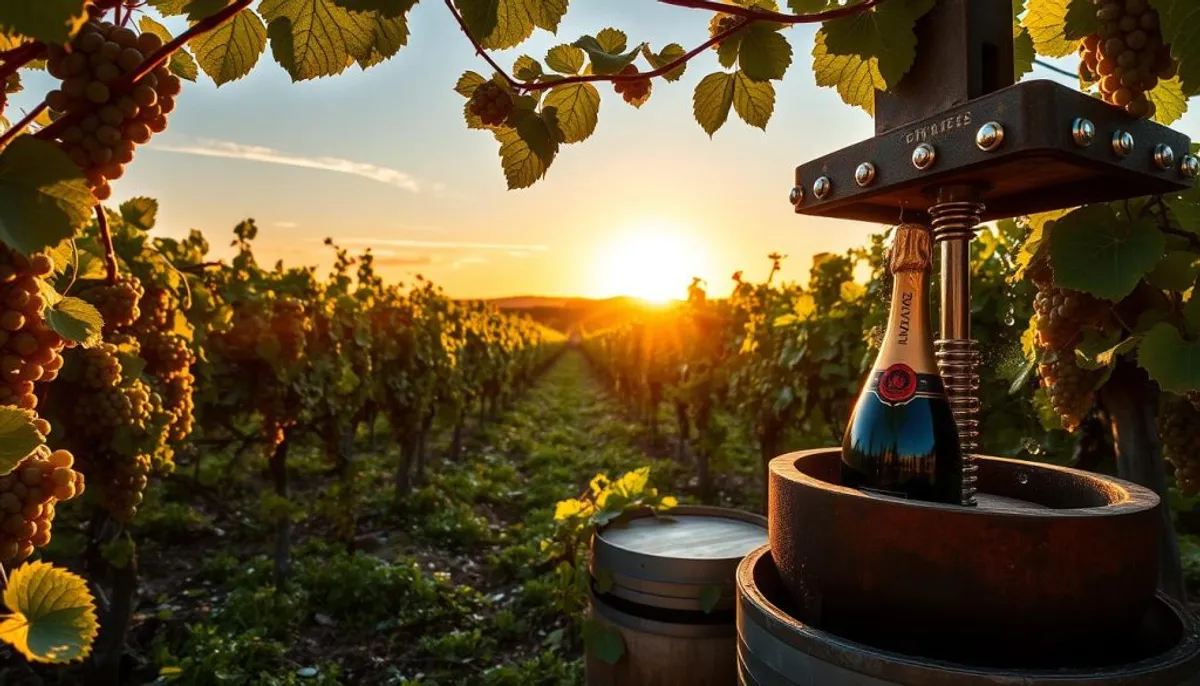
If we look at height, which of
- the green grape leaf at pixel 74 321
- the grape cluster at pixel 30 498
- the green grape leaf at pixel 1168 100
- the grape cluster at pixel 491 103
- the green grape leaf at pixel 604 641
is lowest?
the green grape leaf at pixel 604 641

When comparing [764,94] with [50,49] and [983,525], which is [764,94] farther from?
[50,49]

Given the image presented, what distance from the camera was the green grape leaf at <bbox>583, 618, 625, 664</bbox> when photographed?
241cm

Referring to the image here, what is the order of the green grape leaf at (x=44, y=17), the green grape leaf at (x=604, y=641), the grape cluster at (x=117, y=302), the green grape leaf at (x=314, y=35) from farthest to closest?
the green grape leaf at (x=604, y=641)
the grape cluster at (x=117, y=302)
the green grape leaf at (x=314, y=35)
the green grape leaf at (x=44, y=17)

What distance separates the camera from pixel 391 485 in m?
9.86

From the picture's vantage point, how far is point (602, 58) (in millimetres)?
1135

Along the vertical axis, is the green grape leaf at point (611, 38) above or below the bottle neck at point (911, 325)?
Result: above

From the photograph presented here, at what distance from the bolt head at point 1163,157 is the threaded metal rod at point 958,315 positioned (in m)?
0.27

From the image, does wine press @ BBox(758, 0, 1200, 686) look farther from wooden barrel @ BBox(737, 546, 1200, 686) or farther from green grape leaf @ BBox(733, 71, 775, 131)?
green grape leaf @ BBox(733, 71, 775, 131)

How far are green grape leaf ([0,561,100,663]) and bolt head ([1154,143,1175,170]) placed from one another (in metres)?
1.64

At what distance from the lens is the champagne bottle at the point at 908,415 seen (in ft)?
5.07

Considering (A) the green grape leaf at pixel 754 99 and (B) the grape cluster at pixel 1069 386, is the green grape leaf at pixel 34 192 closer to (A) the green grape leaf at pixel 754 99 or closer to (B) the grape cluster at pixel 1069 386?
(A) the green grape leaf at pixel 754 99

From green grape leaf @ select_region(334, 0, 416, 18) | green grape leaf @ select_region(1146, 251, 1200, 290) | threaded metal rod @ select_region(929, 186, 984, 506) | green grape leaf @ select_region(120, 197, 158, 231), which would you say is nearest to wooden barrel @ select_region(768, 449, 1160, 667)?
threaded metal rod @ select_region(929, 186, 984, 506)

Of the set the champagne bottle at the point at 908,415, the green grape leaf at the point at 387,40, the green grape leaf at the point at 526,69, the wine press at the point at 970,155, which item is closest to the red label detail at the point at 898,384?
the champagne bottle at the point at 908,415

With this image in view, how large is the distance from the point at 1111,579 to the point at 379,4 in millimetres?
1322
